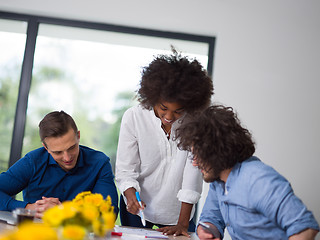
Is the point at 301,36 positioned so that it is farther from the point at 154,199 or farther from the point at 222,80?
the point at 154,199

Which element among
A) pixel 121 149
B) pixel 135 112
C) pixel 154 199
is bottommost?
pixel 154 199

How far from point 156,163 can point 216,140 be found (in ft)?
1.91

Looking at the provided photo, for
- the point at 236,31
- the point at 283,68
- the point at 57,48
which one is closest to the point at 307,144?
the point at 283,68

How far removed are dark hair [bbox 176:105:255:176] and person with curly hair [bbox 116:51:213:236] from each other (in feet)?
0.90

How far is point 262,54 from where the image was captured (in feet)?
10.8

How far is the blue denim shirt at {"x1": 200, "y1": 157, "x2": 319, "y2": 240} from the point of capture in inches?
45.3

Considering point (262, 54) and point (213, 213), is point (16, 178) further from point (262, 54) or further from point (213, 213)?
point (262, 54)

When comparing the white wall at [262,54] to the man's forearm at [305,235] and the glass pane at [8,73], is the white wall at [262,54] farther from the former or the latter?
the man's forearm at [305,235]

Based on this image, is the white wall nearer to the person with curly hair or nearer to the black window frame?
the black window frame

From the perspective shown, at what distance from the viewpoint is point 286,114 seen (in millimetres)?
3244

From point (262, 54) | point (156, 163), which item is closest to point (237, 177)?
point (156, 163)

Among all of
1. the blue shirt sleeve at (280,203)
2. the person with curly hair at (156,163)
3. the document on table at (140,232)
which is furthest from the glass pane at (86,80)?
the blue shirt sleeve at (280,203)

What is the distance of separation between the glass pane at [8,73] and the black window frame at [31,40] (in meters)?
0.07

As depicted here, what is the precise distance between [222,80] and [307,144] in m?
0.98
